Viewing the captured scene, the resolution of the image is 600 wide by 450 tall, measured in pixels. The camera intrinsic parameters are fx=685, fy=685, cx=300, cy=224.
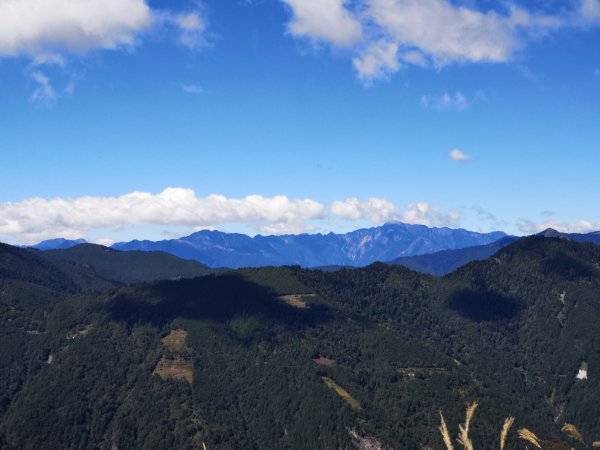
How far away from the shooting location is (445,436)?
20500 mm

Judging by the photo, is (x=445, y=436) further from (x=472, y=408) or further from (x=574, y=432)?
(x=574, y=432)

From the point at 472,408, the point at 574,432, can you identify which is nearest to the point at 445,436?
the point at 472,408

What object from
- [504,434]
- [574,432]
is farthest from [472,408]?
[574,432]

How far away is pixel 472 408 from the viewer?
20578 millimetres

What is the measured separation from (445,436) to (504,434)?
1707 millimetres

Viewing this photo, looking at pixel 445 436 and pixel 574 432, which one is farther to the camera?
pixel 574 432

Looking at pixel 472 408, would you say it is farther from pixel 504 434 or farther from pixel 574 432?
pixel 574 432

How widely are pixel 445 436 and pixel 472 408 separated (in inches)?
45.9

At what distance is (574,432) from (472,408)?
6552 mm

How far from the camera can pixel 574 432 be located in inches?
972

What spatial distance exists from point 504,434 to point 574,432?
6089 mm

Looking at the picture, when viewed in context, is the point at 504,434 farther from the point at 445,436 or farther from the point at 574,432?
the point at 574,432

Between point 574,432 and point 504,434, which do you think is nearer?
point 504,434

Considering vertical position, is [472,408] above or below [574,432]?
above
